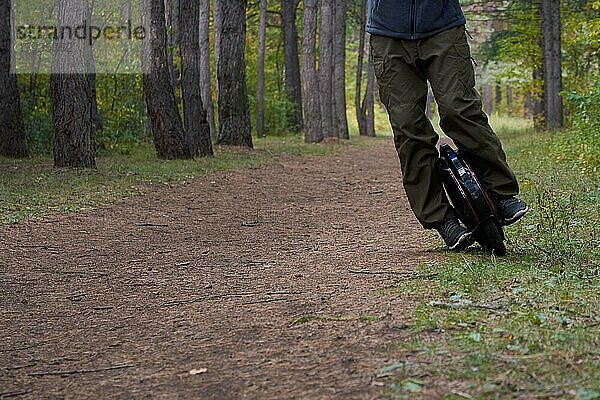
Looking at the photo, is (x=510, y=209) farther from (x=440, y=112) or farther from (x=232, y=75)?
(x=232, y=75)

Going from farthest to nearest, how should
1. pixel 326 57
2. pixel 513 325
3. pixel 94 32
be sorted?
pixel 94 32
pixel 326 57
pixel 513 325

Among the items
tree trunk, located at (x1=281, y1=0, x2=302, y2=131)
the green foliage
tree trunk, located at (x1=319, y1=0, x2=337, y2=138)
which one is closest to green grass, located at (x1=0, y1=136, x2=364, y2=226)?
the green foliage

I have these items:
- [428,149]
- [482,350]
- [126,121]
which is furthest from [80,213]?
[126,121]

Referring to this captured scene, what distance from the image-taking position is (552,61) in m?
25.8

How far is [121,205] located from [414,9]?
5937mm

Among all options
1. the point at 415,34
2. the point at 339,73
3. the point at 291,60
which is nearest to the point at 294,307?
the point at 415,34

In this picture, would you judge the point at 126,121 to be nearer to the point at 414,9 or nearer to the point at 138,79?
the point at 138,79

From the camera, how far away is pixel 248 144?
21297mm

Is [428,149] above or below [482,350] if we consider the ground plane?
above

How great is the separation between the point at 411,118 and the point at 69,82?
9121mm

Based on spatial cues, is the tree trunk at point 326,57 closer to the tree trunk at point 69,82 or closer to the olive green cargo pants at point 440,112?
the tree trunk at point 69,82

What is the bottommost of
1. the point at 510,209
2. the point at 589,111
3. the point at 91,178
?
the point at 91,178

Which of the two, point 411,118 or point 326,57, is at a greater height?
point 326,57

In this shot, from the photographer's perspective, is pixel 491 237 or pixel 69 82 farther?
pixel 69 82
